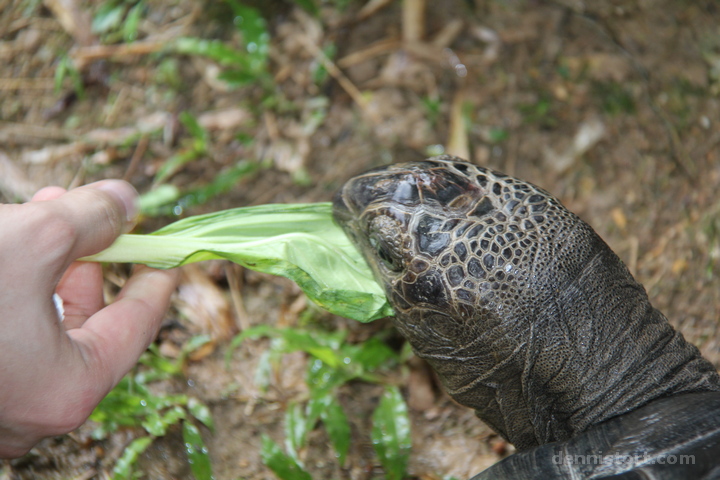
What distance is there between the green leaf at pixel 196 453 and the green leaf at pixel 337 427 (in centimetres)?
60

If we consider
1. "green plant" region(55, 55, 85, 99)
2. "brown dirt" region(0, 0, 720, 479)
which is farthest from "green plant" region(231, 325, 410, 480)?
"green plant" region(55, 55, 85, 99)

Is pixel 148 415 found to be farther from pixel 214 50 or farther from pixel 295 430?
pixel 214 50

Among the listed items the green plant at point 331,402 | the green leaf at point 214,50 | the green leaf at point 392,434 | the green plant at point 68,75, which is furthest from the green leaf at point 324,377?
the green plant at point 68,75

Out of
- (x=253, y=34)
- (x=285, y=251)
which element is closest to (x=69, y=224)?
(x=285, y=251)

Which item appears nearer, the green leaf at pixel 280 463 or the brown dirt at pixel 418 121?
the green leaf at pixel 280 463

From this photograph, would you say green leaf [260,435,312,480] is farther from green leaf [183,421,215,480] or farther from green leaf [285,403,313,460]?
green leaf [183,421,215,480]

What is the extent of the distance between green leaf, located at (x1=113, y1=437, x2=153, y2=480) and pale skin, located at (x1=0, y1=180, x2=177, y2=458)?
0.86 m

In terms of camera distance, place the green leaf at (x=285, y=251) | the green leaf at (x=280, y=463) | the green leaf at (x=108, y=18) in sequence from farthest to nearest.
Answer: the green leaf at (x=108, y=18) < the green leaf at (x=280, y=463) < the green leaf at (x=285, y=251)

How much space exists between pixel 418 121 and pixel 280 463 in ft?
7.53

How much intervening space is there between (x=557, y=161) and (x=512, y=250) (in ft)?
6.50

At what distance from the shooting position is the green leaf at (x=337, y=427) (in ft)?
9.36

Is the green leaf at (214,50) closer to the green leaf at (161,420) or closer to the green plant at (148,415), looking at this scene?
the green plant at (148,415)

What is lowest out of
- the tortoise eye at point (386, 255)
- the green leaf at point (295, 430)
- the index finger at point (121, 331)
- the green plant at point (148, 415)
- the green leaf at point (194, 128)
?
the green leaf at point (295, 430)

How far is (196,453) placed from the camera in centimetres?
286
